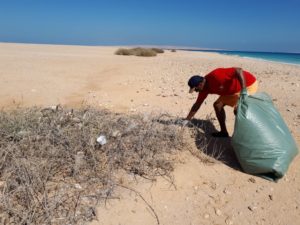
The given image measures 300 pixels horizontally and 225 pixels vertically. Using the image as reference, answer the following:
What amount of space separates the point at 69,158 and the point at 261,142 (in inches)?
68.2

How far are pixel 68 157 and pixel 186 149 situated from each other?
123 centimetres

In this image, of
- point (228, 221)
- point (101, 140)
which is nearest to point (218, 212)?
point (228, 221)

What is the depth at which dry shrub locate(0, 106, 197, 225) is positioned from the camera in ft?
7.80

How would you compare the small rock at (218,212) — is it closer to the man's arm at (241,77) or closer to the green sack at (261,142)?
the green sack at (261,142)

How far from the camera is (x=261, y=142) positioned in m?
3.14

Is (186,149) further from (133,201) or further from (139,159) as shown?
(133,201)

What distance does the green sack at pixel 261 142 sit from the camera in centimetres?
309

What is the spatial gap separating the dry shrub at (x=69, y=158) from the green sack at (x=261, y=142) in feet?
2.11

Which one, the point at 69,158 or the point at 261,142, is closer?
the point at 69,158

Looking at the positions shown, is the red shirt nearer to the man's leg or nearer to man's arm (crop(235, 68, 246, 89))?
man's arm (crop(235, 68, 246, 89))

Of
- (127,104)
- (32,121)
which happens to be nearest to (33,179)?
(32,121)

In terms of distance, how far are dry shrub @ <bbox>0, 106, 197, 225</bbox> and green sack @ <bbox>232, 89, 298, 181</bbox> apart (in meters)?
0.64

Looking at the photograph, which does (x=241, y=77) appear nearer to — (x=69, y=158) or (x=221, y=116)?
(x=221, y=116)

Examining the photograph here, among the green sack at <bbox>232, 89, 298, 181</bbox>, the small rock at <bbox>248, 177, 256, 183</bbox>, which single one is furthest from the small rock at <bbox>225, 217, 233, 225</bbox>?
the green sack at <bbox>232, 89, 298, 181</bbox>
